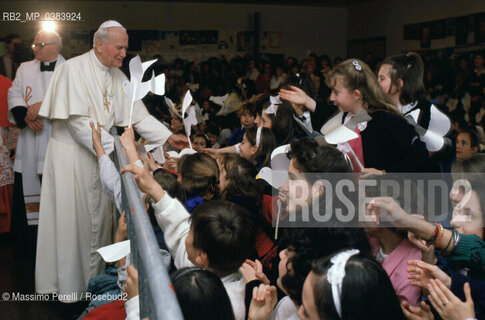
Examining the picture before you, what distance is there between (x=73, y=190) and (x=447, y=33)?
780 centimetres

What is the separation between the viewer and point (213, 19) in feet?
41.8

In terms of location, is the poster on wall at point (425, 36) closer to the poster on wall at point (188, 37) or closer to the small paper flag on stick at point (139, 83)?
the poster on wall at point (188, 37)

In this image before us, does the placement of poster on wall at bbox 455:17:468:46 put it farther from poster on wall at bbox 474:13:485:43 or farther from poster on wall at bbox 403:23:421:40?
poster on wall at bbox 403:23:421:40

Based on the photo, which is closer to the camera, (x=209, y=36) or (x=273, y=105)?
(x=273, y=105)

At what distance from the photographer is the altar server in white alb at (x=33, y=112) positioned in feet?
14.9

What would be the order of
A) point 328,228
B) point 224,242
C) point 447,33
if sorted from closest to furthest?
point 328,228 → point 224,242 → point 447,33

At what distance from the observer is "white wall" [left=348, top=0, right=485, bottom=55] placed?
9.55 metres

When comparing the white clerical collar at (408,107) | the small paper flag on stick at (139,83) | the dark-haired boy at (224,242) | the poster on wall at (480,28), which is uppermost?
the poster on wall at (480,28)

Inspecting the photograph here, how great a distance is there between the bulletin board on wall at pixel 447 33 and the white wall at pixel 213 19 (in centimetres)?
288

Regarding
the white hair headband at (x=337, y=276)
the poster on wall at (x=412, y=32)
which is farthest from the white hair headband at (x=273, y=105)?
the poster on wall at (x=412, y=32)

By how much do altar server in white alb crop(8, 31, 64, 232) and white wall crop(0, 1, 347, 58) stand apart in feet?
23.0

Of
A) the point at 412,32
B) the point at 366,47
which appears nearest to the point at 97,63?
the point at 412,32

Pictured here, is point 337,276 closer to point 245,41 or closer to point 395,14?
point 395,14

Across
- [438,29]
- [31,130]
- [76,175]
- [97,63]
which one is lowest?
[76,175]
